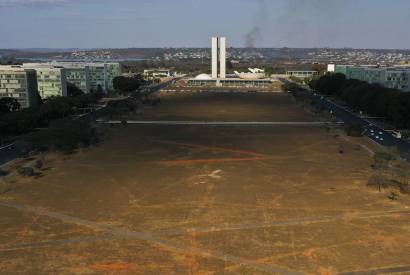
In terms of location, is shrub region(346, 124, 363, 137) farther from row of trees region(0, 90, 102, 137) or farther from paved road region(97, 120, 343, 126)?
row of trees region(0, 90, 102, 137)

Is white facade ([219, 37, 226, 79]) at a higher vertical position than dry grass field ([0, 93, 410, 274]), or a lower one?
higher

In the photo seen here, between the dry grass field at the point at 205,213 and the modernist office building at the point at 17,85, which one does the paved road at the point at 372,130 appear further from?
the modernist office building at the point at 17,85

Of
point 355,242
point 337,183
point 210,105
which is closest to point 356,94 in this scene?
point 210,105

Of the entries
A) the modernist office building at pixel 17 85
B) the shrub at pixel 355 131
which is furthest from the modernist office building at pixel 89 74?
the shrub at pixel 355 131

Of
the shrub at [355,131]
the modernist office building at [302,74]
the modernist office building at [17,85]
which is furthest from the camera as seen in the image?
the modernist office building at [302,74]

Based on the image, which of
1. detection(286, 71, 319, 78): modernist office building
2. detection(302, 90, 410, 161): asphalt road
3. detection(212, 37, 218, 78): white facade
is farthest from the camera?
detection(286, 71, 319, 78): modernist office building

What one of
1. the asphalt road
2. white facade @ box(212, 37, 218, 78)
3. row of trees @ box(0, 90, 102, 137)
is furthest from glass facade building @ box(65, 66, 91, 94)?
the asphalt road

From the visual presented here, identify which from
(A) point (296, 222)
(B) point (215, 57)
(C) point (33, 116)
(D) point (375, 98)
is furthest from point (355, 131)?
(B) point (215, 57)
